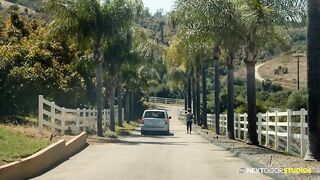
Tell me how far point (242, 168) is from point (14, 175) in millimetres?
6287

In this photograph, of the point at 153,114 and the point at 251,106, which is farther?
the point at 153,114

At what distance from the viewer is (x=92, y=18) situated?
2995cm

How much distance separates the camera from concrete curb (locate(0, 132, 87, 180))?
12.5 metres

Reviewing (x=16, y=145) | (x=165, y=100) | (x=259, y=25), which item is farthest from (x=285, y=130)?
(x=165, y=100)

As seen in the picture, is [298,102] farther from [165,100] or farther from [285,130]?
[165,100]

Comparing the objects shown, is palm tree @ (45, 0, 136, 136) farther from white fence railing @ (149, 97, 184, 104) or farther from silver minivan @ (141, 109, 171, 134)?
white fence railing @ (149, 97, 184, 104)

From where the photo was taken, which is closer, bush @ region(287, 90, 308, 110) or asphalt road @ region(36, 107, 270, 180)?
asphalt road @ region(36, 107, 270, 180)

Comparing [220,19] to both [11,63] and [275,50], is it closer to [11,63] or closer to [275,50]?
[275,50]

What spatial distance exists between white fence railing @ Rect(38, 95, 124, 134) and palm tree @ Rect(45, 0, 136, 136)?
1.29m

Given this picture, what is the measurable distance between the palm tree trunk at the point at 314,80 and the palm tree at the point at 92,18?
15457 mm

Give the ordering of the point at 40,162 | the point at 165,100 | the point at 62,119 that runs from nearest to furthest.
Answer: the point at 40,162 → the point at 62,119 → the point at 165,100

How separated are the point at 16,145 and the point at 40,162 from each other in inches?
61.6

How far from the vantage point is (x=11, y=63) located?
30109 mm

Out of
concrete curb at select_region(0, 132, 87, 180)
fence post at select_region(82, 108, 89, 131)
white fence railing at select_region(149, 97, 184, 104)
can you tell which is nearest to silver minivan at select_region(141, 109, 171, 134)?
fence post at select_region(82, 108, 89, 131)
